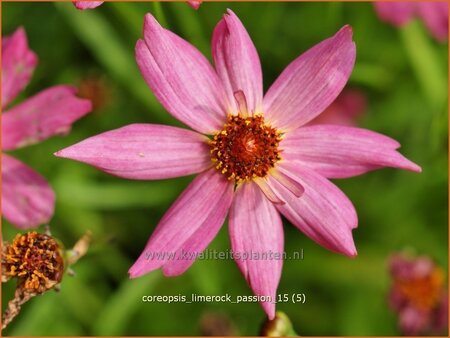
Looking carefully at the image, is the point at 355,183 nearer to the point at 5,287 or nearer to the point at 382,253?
the point at 382,253

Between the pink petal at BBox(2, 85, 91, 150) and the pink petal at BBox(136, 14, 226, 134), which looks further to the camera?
the pink petal at BBox(2, 85, 91, 150)

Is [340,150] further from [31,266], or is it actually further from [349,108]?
[349,108]

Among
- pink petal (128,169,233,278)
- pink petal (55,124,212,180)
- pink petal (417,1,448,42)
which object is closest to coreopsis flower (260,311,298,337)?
pink petal (128,169,233,278)

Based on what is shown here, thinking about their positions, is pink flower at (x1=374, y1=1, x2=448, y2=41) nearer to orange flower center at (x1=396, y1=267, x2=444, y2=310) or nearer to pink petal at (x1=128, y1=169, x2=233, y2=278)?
orange flower center at (x1=396, y1=267, x2=444, y2=310)

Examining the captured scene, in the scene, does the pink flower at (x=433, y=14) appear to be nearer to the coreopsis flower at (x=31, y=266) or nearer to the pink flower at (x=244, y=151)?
the pink flower at (x=244, y=151)

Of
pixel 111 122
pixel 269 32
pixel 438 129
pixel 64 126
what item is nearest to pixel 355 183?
pixel 438 129

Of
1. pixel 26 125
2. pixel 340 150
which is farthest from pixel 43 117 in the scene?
pixel 340 150
